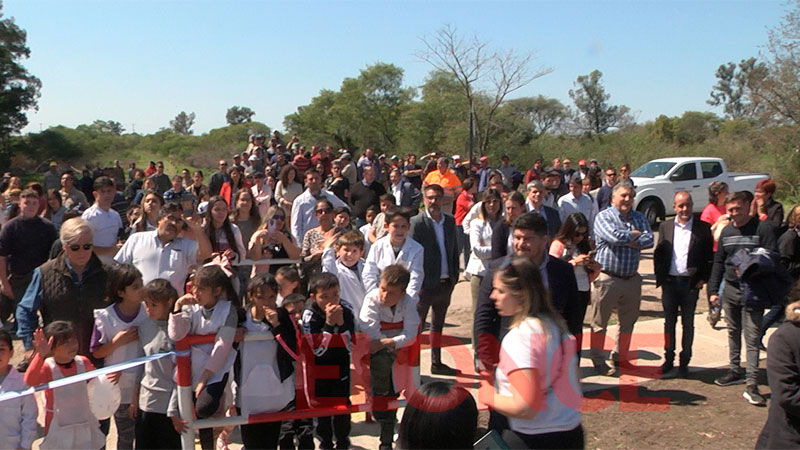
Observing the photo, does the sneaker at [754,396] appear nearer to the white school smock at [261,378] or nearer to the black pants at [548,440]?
the black pants at [548,440]

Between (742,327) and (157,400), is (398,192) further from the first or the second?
(157,400)

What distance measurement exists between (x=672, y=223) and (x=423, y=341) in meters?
2.96

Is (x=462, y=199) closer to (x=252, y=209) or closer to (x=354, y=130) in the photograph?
(x=252, y=209)

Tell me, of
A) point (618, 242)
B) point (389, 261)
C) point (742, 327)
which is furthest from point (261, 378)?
point (742, 327)

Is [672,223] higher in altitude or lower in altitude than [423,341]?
higher

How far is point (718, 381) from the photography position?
6109 millimetres

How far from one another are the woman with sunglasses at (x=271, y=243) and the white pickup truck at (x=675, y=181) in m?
12.7

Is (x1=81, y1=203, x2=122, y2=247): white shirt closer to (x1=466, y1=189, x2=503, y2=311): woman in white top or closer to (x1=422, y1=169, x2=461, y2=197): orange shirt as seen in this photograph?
(x1=466, y1=189, x2=503, y2=311): woman in white top

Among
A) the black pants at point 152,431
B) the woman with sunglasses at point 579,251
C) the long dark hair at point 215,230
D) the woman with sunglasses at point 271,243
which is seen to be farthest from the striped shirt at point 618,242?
the black pants at point 152,431

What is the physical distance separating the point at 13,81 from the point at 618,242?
45.0 metres

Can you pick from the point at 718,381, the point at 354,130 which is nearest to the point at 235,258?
the point at 718,381

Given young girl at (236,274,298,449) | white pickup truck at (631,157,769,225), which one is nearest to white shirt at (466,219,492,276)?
young girl at (236,274,298,449)

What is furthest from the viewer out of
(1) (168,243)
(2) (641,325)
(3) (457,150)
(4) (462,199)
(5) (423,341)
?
(3) (457,150)

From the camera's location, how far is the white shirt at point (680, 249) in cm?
619
